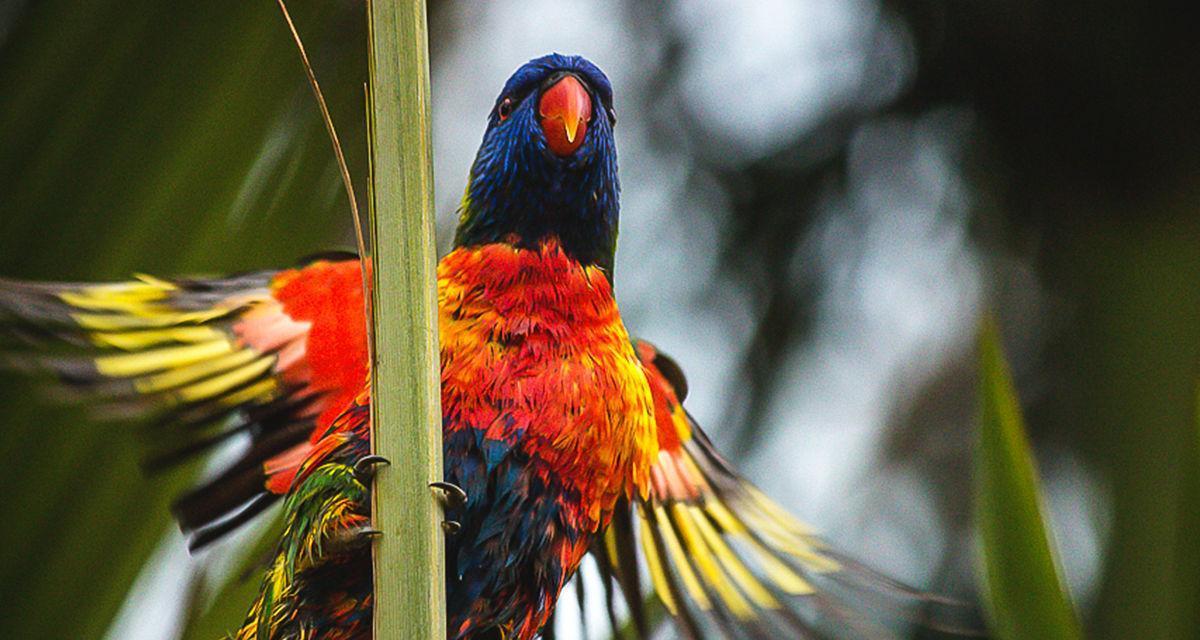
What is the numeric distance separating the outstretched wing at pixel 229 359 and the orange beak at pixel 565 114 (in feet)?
0.83

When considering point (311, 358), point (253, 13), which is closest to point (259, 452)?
point (311, 358)

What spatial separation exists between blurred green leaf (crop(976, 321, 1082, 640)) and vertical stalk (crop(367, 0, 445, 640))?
317mm

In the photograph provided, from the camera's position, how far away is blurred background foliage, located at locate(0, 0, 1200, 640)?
84 centimetres

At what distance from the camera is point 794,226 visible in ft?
7.04

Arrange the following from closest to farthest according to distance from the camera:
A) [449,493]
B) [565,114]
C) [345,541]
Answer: [449,493] < [345,541] < [565,114]

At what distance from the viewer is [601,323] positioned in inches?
43.1

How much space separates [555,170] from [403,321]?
67cm

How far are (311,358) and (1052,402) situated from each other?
1.29m

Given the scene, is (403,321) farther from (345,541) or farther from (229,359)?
(229,359)

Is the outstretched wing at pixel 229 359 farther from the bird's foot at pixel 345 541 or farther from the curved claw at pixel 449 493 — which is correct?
the curved claw at pixel 449 493

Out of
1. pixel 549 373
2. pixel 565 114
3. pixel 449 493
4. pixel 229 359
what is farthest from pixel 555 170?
pixel 449 493

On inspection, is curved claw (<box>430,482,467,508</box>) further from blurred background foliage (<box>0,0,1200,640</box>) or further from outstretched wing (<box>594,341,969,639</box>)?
outstretched wing (<box>594,341,969,639</box>)

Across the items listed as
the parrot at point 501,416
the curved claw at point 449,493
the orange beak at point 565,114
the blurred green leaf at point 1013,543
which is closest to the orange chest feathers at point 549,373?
the parrot at point 501,416

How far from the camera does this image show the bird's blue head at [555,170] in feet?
3.87
